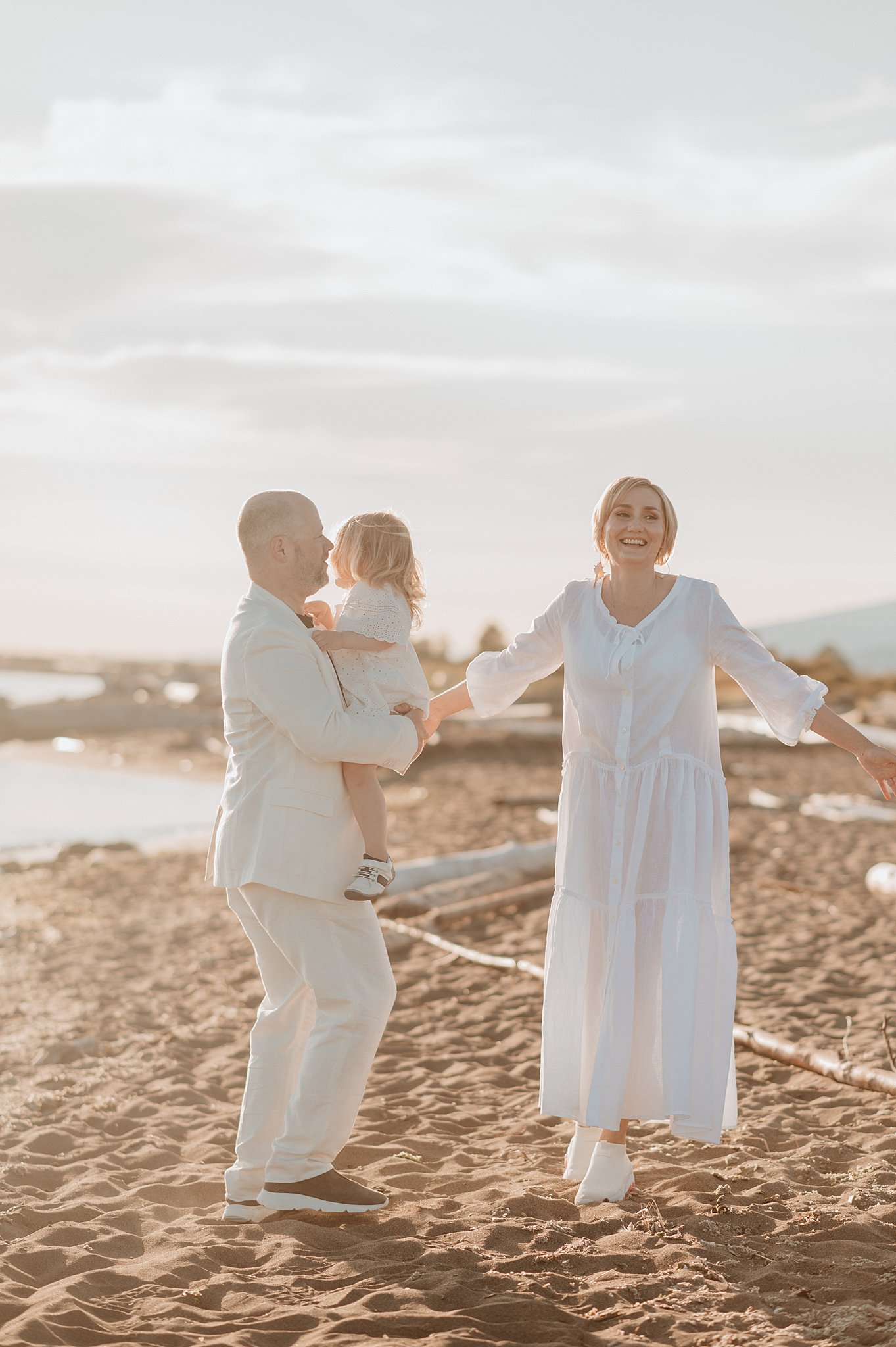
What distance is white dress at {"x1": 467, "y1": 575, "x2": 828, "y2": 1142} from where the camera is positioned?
416cm

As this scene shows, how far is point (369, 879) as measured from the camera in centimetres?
402

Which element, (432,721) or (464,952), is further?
(464,952)

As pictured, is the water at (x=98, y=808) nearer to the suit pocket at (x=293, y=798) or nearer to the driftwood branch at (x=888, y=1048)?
the driftwood branch at (x=888, y=1048)

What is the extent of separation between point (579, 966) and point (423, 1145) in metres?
1.34

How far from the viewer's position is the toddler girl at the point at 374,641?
408 centimetres

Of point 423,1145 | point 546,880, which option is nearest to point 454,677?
point 546,880

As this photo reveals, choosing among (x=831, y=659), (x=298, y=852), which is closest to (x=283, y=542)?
(x=298, y=852)

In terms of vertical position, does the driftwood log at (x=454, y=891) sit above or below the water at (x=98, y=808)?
above

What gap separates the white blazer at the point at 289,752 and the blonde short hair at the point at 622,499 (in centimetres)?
109

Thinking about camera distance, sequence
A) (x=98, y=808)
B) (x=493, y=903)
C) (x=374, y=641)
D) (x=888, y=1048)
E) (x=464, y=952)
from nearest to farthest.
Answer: (x=374, y=641) → (x=888, y=1048) → (x=464, y=952) → (x=493, y=903) → (x=98, y=808)

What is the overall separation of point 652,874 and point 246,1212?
6.07 ft

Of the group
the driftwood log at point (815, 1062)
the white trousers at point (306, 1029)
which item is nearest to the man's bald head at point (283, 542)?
the white trousers at point (306, 1029)

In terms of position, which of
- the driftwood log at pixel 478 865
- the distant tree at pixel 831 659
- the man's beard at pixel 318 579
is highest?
the distant tree at pixel 831 659

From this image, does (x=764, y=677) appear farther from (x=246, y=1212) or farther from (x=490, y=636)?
(x=490, y=636)
